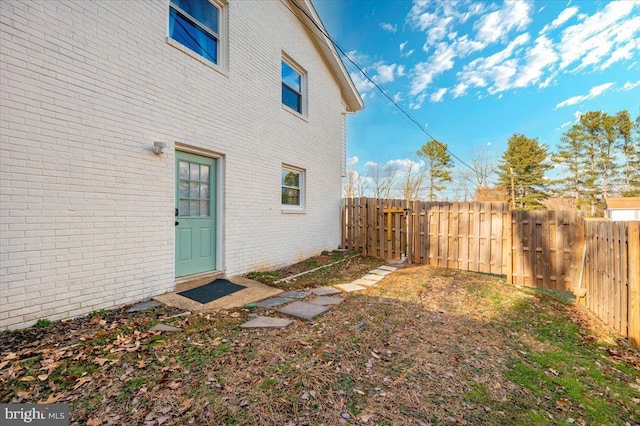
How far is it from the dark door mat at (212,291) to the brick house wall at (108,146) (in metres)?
0.37

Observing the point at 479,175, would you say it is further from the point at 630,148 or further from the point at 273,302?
the point at 273,302

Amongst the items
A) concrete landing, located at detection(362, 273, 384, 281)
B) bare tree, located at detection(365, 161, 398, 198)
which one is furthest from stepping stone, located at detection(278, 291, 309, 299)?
bare tree, located at detection(365, 161, 398, 198)

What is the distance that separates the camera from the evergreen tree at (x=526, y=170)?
26781 mm

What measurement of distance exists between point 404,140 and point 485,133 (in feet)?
27.6

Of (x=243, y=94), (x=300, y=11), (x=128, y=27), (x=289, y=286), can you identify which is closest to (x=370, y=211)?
(x=289, y=286)

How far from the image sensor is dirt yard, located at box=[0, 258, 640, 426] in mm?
1905

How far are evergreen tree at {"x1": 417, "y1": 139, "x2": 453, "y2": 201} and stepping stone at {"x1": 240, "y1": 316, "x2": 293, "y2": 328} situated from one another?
2644 centimetres

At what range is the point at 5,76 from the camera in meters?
2.88

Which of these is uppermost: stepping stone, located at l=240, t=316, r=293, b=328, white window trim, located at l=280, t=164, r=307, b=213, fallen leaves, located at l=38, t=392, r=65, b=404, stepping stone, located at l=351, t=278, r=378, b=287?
white window trim, located at l=280, t=164, r=307, b=213

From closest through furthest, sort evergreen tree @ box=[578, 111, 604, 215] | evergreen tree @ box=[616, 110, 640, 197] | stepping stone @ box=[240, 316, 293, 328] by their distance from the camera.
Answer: stepping stone @ box=[240, 316, 293, 328] < evergreen tree @ box=[616, 110, 640, 197] < evergreen tree @ box=[578, 111, 604, 215]

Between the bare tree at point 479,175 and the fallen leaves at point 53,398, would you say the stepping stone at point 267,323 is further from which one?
the bare tree at point 479,175

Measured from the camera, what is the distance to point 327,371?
2.38m

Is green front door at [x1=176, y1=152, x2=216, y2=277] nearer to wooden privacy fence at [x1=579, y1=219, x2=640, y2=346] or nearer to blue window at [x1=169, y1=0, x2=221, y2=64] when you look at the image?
blue window at [x1=169, y1=0, x2=221, y2=64]

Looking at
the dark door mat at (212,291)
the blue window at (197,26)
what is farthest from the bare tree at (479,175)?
the dark door mat at (212,291)
